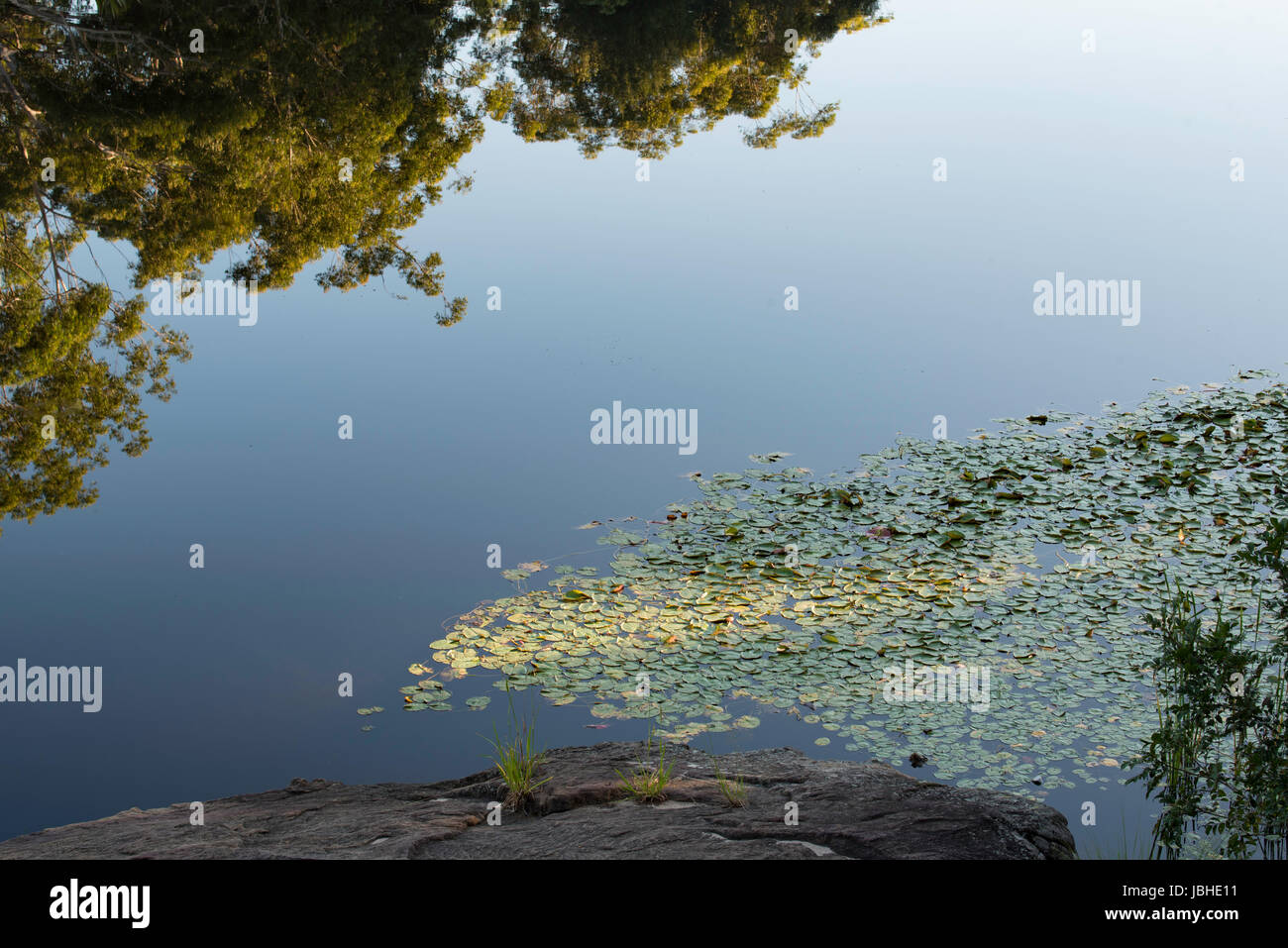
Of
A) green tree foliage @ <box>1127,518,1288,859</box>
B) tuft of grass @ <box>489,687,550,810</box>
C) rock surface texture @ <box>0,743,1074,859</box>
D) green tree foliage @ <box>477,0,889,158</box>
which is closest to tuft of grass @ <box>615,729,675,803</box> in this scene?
rock surface texture @ <box>0,743,1074,859</box>

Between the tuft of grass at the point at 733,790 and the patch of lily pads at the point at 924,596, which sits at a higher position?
the patch of lily pads at the point at 924,596

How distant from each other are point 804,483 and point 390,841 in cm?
421

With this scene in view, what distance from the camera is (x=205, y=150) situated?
384 inches

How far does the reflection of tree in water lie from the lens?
8328mm

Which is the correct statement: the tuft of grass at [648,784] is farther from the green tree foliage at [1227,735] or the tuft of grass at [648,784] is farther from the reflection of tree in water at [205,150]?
the reflection of tree in water at [205,150]

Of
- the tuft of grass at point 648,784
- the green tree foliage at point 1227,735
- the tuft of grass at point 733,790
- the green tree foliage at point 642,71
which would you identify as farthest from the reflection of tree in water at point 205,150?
the green tree foliage at point 1227,735

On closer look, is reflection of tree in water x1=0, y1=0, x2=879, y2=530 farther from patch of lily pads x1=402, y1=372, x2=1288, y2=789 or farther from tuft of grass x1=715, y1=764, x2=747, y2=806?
tuft of grass x1=715, y1=764, x2=747, y2=806

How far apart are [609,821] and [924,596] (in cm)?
273

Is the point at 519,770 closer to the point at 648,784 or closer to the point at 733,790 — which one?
the point at 648,784

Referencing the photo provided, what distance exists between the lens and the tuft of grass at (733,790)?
3.83 meters

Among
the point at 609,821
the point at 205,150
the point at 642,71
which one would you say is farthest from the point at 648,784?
the point at 642,71

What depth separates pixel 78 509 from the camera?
717 cm

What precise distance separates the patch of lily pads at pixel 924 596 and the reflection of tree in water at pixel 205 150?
13.4ft
